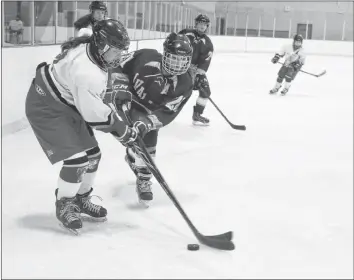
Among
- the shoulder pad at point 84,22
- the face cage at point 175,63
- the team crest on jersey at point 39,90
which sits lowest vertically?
the team crest on jersey at point 39,90

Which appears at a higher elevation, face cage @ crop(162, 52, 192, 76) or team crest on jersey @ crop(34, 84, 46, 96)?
face cage @ crop(162, 52, 192, 76)

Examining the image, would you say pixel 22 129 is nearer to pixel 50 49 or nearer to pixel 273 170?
pixel 50 49

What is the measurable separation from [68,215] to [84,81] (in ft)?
1.79

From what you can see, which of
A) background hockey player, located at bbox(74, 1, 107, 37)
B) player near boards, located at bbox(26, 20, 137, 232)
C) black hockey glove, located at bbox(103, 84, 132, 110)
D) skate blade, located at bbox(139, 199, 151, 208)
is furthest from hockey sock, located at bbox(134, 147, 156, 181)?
background hockey player, located at bbox(74, 1, 107, 37)

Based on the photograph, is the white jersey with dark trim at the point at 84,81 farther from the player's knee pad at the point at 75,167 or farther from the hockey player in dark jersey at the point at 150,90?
the hockey player in dark jersey at the point at 150,90

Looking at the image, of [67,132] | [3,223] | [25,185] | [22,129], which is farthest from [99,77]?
[22,129]

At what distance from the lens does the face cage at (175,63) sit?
2.34 metres

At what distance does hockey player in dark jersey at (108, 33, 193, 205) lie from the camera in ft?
8.05

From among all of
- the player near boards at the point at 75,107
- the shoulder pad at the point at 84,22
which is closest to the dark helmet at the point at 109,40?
the player near boards at the point at 75,107

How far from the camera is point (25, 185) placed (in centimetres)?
282

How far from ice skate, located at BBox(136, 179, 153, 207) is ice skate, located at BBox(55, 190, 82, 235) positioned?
1.40 feet

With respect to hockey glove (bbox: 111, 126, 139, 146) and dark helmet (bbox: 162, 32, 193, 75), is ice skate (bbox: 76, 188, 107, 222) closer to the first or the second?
hockey glove (bbox: 111, 126, 139, 146)

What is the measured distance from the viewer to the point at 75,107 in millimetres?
2076

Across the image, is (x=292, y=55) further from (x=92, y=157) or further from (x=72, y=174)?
(x=72, y=174)
